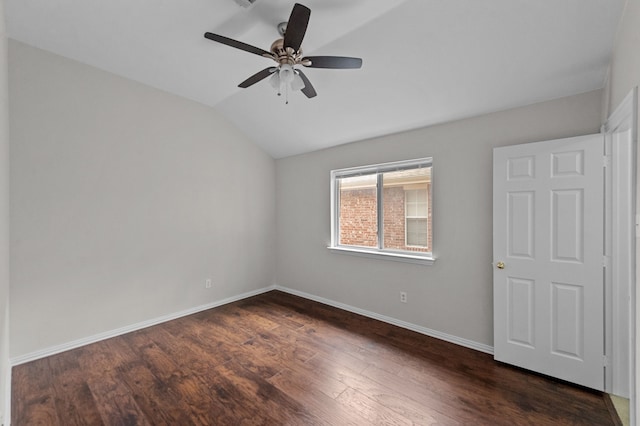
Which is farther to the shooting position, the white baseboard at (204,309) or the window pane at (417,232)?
the window pane at (417,232)

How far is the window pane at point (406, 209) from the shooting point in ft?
10.8

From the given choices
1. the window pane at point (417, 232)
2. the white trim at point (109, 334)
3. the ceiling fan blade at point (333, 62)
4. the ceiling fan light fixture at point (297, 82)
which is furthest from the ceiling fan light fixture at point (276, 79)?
the white trim at point (109, 334)

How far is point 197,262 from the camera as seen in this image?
3807mm

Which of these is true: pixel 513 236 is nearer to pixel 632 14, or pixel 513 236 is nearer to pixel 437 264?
pixel 437 264

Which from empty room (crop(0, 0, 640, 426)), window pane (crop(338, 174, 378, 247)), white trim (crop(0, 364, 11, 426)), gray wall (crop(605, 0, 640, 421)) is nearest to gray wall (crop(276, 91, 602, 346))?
empty room (crop(0, 0, 640, 426))

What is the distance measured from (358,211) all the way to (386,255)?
85cm

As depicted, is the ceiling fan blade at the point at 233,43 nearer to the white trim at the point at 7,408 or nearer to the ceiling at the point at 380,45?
the ceiling at the point at 380,45

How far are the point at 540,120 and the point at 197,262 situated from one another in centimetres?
425

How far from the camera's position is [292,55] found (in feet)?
6.31

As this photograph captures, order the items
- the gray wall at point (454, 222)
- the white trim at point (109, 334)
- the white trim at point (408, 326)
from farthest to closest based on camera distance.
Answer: the white trim at point (408, 326) → the white trim at point (109, 334) → the gray wall at point (454, 222)

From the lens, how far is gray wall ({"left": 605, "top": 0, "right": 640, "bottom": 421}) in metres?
1.42

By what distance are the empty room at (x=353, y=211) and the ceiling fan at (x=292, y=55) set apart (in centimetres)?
2

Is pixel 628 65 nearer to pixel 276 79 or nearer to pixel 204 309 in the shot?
pixel 276 79

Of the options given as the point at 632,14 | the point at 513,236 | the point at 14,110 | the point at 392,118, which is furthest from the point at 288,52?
the point at 14,110
